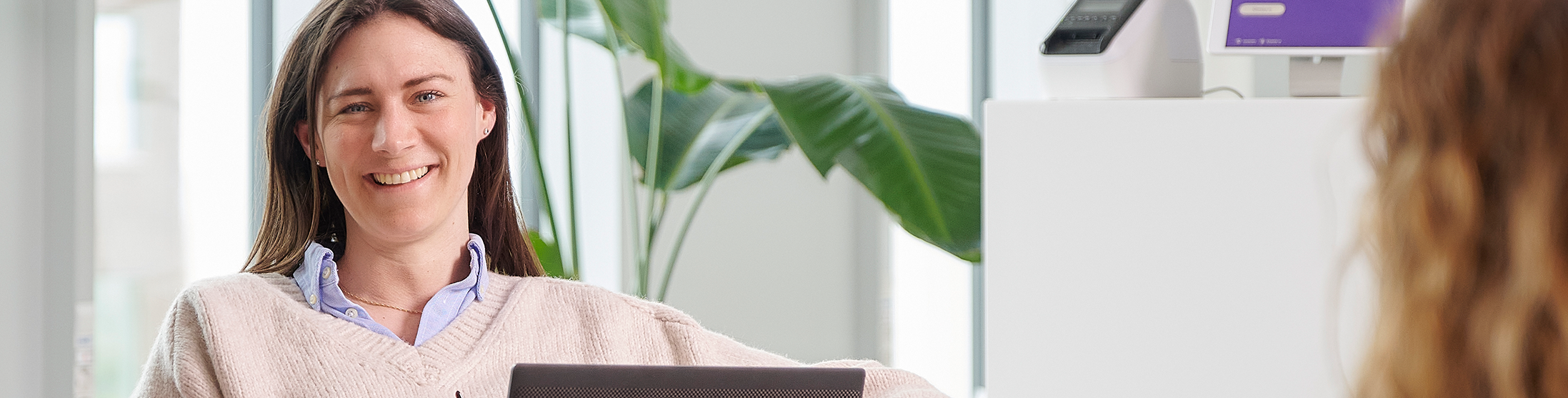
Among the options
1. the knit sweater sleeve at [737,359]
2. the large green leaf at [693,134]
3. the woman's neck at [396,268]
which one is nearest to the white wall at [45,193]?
the large green leaf at [693,134]

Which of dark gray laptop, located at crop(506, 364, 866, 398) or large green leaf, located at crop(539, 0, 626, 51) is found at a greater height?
large green leaf, located at crop(539, 0, 626, 51)

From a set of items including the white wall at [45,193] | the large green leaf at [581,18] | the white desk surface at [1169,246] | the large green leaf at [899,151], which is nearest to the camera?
the white desk surface at [1169,246]

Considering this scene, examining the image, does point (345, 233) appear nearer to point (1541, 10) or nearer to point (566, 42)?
point (566, 42)

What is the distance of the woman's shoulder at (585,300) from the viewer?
1.18 metres

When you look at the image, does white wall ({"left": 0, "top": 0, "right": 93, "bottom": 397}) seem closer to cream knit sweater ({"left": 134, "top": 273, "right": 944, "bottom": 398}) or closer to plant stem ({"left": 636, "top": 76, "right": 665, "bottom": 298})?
plant stem ({"left": 636, "top": 76, "right": 665, "bottom": 298})

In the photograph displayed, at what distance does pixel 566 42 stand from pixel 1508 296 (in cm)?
179

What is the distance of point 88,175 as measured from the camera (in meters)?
2.41

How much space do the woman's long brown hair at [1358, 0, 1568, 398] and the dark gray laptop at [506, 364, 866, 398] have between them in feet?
1.34

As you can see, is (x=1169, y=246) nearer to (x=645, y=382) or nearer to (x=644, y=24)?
(x=645, y=382)

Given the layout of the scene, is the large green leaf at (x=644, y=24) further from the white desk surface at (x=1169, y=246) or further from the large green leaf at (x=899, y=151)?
the white desk surface at (x=1169, y=246)

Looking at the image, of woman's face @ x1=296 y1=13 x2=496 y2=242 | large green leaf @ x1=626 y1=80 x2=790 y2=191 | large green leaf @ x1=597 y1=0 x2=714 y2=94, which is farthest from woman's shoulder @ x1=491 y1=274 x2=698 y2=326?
large green leaf @ x1=626 y1=80 x2=790 y2=191

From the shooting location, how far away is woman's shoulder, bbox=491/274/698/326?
3.88ft

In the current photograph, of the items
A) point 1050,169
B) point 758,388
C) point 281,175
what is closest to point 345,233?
point 281,175

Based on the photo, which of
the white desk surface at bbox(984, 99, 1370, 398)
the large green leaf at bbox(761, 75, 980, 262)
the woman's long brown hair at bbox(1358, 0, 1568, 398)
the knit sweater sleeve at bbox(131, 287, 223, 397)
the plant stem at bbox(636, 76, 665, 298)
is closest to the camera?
the woman's long brown hair at bbox(1358, 0, 1568, 398)
